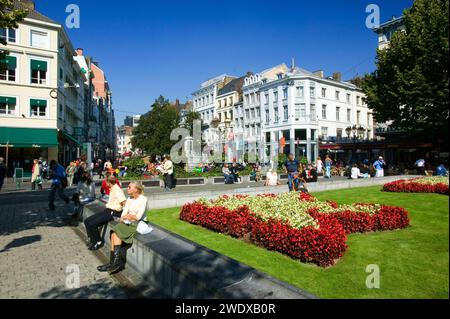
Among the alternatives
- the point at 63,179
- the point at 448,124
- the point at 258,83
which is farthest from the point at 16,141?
the point at 258,83

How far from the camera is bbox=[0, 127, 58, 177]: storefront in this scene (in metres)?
30.0

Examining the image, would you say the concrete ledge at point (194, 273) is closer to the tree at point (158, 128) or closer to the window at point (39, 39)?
the window at point (39, 39)

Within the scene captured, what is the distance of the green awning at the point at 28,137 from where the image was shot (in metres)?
29.8

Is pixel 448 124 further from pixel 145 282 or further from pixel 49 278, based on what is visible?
pixel 49 278

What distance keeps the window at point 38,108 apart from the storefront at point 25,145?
1.76 meters

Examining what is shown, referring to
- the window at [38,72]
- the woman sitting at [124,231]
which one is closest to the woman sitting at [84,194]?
the woman sitting at [124,231]

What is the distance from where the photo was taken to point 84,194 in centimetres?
1192

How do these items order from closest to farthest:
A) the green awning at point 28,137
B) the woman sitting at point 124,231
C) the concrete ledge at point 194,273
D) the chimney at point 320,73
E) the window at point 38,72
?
the concrete ledge at point 194,273 < the woman sitting at point 124,231 < the green awning at point 28,137 < the window at point 38,72 < the chimney at point 320,73

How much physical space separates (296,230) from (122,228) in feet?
11.6

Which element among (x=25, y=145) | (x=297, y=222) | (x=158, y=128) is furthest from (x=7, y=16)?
(x=158, y=128)

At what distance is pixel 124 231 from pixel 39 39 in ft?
112
